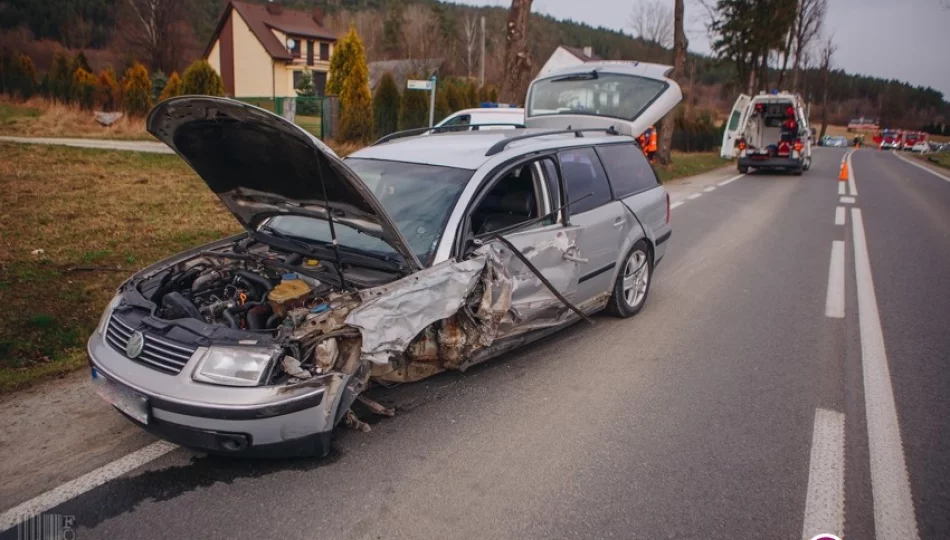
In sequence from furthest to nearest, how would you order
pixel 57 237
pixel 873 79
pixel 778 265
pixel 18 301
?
pixel 873 79 < pixel 778 265 < pixel 57 237 < pixel 18 301

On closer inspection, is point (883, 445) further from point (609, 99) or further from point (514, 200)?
point (609, 99)

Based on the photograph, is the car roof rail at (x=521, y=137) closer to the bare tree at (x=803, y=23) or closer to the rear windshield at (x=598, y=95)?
the rear windshield at (x=598, y=95)

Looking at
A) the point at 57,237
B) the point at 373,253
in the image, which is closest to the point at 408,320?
the point at 373,253

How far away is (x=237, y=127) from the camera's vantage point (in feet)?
12.1

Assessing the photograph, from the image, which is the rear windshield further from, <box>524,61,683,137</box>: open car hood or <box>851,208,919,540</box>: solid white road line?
<box>851,208,919,540</box>: solid white road line

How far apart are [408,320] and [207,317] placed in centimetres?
113

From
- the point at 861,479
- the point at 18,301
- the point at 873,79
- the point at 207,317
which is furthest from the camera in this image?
the point at 873,79

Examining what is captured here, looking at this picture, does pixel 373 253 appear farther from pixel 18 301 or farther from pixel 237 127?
pixel 18 301

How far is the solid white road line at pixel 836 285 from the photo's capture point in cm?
642

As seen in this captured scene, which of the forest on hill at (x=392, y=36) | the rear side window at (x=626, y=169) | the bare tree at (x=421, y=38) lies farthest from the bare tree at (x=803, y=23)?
the rear side window at (x=626, y=169)

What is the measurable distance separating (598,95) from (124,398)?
738cm

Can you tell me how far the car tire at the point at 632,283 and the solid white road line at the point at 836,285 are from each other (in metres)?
1.77

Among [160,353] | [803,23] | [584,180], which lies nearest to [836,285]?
[584,180]

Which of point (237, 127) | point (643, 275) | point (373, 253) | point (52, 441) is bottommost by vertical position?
point (52, 441)
